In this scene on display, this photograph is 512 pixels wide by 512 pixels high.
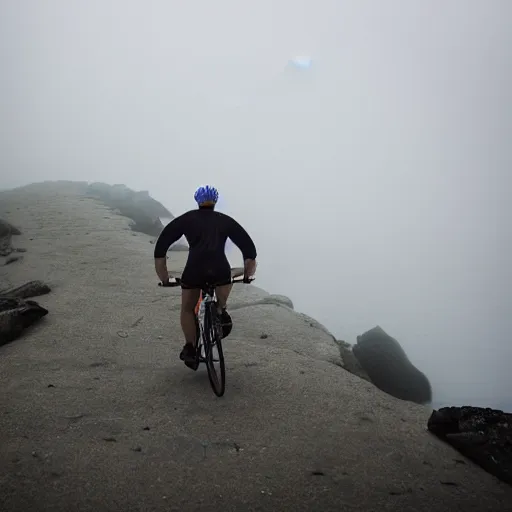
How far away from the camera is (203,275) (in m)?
4.69

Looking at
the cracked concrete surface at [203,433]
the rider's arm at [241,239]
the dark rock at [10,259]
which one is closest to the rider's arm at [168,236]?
the rider's arm at [241,239]

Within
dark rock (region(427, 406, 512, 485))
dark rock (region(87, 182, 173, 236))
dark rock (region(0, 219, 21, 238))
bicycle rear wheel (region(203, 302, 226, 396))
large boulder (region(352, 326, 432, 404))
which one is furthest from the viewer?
dark rock (region(87, 182, 173, 236))

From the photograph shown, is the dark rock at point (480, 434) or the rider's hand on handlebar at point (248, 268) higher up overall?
the rider's hand on handlebar at point (248, 268)

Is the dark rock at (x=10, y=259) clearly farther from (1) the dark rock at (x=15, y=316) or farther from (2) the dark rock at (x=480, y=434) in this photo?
(2) the dark rock at (x=480, y=434)

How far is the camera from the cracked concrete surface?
3158mm

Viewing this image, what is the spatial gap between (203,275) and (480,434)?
11.8 feet

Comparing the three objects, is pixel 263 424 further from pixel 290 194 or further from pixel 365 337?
pixel 290 194

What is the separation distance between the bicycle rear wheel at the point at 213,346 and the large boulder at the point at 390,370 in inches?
244

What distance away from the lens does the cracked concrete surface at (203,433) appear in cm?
316

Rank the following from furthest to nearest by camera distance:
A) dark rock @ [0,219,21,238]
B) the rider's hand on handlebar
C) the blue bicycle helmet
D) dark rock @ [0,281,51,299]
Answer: dark rock @ [0,219,21,238] → dark rock @ [0,281,51,299] → the rider's hand on handlebar → the blue bicycle helmet

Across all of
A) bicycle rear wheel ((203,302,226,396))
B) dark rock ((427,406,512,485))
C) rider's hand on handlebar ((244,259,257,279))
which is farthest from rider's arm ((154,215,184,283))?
dark rock ((427,406,512,485))

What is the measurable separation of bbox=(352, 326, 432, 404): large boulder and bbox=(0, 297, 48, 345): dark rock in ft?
25.7

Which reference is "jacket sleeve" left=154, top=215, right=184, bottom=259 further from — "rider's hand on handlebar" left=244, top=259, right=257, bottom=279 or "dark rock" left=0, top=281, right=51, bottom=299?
"dark rock" left=0, top=281, right=51, bottom=299

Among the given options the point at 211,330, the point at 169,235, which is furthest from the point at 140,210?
the point at 211,330
